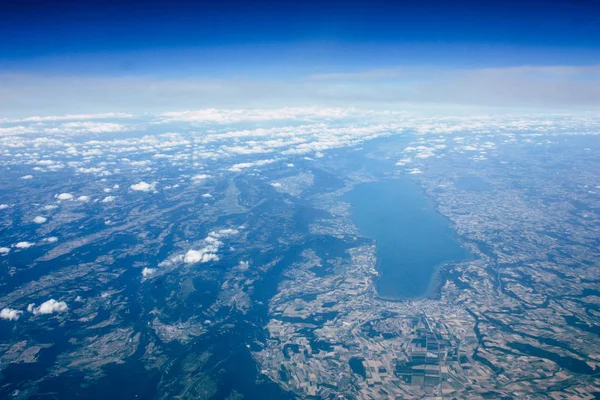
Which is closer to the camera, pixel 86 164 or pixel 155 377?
pixel 155 377

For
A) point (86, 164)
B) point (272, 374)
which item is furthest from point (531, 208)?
point (86, 164)

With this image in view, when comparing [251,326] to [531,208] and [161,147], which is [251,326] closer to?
[531,208]

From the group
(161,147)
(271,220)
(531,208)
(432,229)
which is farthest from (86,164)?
(531,208)

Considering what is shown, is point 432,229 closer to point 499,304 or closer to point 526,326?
point 499,304

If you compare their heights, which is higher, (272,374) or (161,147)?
(161,147)

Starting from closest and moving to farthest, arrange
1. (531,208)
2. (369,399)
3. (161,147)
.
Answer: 1. (369,399)
2. (531,208)
3. (161,147)

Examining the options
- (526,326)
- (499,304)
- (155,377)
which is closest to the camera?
(155,377)
